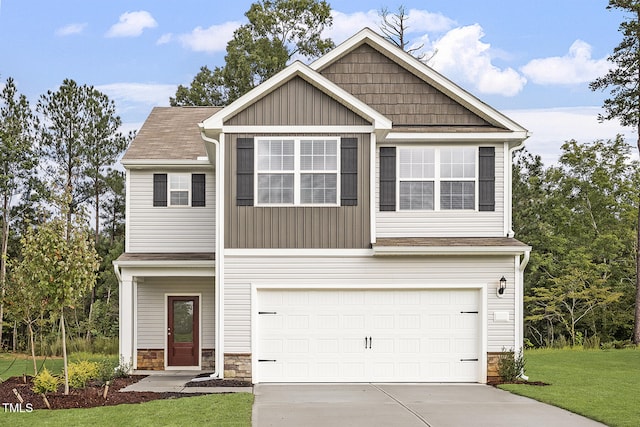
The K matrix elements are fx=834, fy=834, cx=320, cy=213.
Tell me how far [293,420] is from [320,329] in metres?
5.17

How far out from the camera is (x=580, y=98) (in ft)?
119

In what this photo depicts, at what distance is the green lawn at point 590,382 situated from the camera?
1306 centimetres

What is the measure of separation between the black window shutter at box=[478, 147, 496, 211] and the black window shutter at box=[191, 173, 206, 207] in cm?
703

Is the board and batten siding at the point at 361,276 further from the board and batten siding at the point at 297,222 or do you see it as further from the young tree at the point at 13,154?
the young tree at the point at 13,154

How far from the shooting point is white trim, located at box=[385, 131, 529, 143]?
17.4 m

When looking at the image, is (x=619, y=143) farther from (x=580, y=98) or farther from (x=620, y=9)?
(x=620, y=9)

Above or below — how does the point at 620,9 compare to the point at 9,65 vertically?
above

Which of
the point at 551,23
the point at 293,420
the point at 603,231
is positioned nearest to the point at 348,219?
the point at 293,420

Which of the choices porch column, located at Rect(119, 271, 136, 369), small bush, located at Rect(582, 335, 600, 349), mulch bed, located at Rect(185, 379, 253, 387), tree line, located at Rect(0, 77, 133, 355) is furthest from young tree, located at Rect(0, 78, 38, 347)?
small bush, located at Rect(582, 335, 600, 349)

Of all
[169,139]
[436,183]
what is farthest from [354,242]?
[169,139]

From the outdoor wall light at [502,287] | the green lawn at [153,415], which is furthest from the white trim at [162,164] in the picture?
the green lawn at [153,415]

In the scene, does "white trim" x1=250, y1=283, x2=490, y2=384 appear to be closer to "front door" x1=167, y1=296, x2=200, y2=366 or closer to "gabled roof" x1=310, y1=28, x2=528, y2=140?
"gabled roof" x1=310, y1=28, x2=528, y2=140

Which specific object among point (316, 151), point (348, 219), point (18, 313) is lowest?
point (18, 313)

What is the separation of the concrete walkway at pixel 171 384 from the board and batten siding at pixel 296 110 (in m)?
5.28
